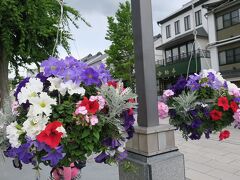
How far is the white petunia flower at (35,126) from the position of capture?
1553 millimetres

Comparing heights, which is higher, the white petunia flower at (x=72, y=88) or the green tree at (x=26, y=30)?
the green tree at (x=26, y=30)

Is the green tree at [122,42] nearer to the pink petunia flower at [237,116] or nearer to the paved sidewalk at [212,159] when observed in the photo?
the paved sidewalk at [212,159]

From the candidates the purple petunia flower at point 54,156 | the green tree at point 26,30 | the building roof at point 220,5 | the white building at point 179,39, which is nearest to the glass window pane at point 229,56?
the white building at point 179,39

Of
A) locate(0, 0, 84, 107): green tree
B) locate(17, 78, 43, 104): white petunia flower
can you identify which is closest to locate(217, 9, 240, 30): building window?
locate(0, 0, 84, 107): green tree

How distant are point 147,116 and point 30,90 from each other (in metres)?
1.58

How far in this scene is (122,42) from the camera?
26.2m

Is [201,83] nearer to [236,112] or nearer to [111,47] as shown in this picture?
[236,112]

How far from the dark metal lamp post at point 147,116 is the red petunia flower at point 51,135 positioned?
5.15 feet

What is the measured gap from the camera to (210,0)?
27531 millimetres

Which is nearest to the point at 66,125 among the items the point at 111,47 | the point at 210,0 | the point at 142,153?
the point at 142,153

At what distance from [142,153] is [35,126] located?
1697 millimetres

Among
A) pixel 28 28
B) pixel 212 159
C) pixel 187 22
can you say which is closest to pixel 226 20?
pixel 187 22

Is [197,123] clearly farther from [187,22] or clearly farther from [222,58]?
[187,22]

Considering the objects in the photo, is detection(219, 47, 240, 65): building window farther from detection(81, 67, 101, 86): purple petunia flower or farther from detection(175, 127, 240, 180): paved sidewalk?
detection(81, 67, 101, 86): purple petunia flower
